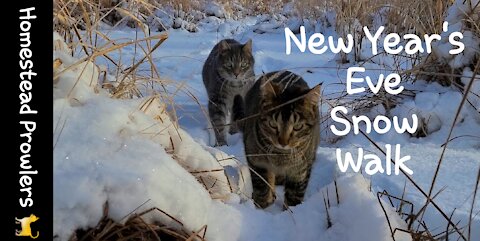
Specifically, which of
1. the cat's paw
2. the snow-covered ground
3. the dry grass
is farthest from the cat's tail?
the dry grass

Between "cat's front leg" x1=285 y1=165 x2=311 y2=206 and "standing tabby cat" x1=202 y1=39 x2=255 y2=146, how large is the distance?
1992mm

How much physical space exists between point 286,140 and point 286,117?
0.42 feet

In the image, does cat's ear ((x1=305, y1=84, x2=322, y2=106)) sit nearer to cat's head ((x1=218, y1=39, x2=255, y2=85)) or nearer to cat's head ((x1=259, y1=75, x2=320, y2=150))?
cat's head ((x1=259, y1=75, x2=320, y2=150))

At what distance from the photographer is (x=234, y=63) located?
203 inches

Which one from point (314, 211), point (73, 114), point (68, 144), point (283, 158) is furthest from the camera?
point (283, 158)

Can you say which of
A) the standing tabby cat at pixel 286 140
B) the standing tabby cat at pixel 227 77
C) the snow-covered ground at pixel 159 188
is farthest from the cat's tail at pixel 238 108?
the snow-covered ground at pixel 159 188

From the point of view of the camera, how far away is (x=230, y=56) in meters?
5.18

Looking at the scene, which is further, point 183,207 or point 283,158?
point 283,158

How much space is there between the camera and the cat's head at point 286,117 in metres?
2.94

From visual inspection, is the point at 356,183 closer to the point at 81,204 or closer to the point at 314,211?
the point at 314,211

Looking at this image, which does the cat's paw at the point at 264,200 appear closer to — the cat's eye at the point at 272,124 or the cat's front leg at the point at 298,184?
the cat's front leg at the point at 298,184
